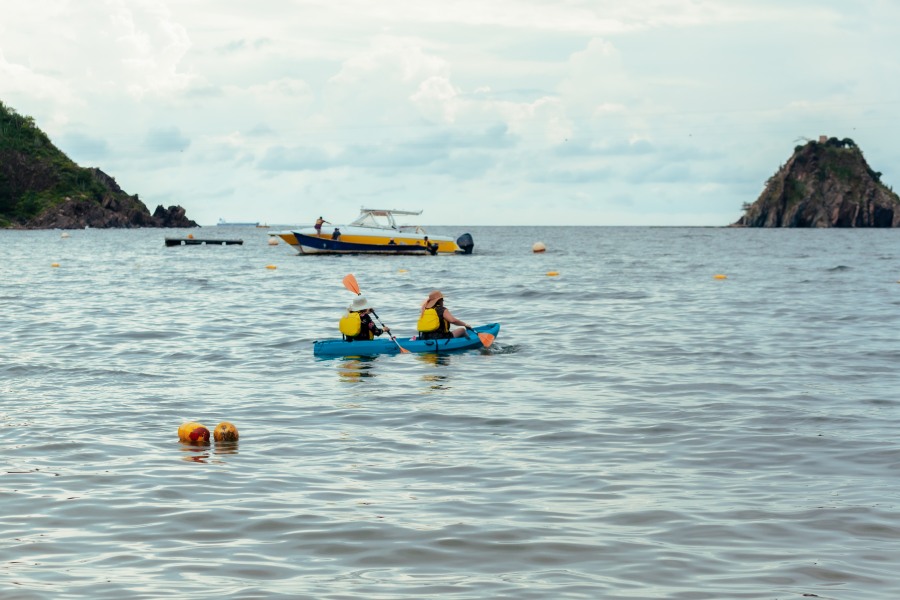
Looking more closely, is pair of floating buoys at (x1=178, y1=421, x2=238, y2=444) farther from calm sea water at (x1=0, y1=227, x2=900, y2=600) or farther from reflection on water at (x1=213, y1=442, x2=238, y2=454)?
calm sea water at (x1=0, y1=227, x2=900, y2=600)

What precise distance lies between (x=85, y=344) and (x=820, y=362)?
1474cm

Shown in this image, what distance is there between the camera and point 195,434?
1209 centimetres

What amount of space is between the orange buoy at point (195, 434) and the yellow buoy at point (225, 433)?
5.9 inches

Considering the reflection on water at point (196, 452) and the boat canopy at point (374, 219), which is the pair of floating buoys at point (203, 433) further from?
the boat canopy at point (374, 219)

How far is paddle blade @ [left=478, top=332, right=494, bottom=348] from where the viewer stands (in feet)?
71.9

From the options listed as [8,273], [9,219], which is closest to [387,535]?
[8,273]

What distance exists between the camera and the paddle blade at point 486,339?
863 inches

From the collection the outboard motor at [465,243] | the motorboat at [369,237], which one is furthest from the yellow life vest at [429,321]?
the outboard motor at [465,243]

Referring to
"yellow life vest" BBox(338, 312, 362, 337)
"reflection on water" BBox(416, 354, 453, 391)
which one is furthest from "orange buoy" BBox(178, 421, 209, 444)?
"yellow life vest" BBox(338, 312, 362, 337)

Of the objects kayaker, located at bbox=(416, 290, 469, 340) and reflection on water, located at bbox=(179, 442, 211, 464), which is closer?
reflection on water, located at bbox=(179, 442, 211, 464)

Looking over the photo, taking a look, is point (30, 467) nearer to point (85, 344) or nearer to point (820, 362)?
point (85, 344)

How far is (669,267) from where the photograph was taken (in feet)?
205

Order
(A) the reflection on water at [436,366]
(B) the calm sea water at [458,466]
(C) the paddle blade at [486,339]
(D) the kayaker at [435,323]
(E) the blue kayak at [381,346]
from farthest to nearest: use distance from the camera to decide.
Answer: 1. (C) the paddle blade at [486,339]
2. (D) the kayaker at [435,323]
3. (E) the blue kayak at [381,346]
4. (A) the reflection on water at [436,366]
5. (B) the calm sea water at [458,466]

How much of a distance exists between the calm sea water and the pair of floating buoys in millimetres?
199
